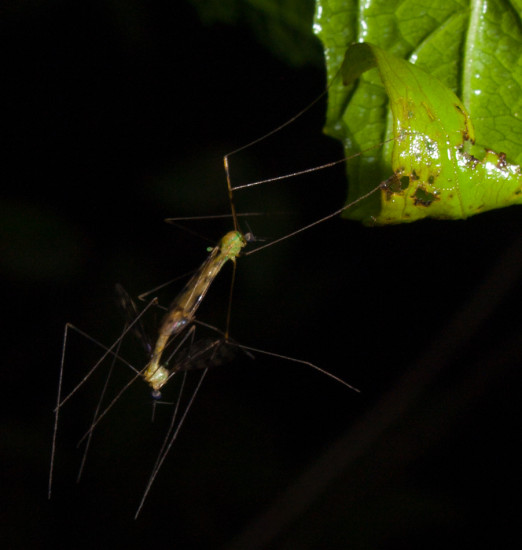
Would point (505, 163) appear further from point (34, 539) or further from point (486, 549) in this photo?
point (34, 539)

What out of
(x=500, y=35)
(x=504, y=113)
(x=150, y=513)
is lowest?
(x=150, y=513)

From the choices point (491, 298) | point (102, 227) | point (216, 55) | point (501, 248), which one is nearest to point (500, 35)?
point (216, 55)

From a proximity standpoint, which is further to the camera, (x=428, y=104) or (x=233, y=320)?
(x=233, y=320)

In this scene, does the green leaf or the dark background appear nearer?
the green leaf

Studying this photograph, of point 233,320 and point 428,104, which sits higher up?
point 233,320

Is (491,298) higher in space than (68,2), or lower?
higher
